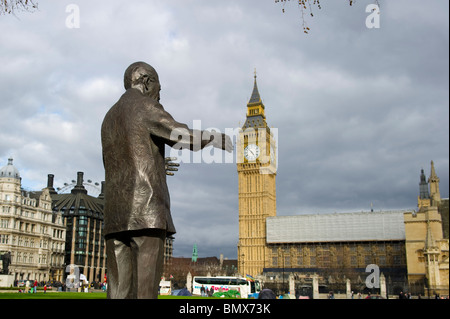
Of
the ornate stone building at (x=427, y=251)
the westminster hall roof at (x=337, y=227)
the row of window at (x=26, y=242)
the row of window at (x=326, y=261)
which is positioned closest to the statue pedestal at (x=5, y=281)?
the row of window at (x=26, y=242)

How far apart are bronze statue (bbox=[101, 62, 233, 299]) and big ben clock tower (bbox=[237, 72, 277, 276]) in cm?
10301

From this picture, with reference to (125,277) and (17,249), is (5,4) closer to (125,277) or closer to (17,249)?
(125,277)

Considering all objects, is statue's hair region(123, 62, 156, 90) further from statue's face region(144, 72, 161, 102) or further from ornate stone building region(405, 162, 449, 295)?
ornate stone building region(405, 162, 449, 295)

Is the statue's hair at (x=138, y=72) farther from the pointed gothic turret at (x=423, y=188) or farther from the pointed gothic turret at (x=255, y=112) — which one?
the pointed gothic turret at (x=423, y=188)

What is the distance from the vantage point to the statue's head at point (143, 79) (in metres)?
5.10

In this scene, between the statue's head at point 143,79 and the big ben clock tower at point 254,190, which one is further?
the big ben clock tower at point 254,190

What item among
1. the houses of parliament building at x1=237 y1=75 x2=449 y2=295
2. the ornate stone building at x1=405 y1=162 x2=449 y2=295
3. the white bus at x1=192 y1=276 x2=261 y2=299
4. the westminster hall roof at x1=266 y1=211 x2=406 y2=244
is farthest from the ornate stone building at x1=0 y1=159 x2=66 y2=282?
the ornate stone building at x1=405 y1=162 x2=449 y2=295

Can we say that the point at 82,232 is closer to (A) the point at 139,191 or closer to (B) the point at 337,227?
(B) the point at 337,227

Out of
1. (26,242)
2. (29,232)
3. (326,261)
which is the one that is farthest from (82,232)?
(326,261)

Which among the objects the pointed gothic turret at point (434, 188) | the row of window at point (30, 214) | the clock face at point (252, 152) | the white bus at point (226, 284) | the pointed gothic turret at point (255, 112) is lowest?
the white bus at point (226, 284)

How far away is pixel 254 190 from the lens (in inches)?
4478

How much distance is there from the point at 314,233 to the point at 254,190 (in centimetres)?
1846

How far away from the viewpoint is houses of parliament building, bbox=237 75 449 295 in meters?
89.1
